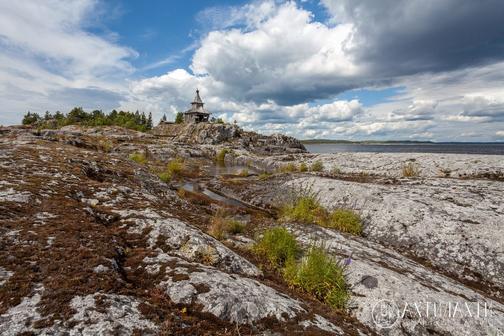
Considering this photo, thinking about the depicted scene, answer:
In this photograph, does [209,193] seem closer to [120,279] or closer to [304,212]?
[304,212]

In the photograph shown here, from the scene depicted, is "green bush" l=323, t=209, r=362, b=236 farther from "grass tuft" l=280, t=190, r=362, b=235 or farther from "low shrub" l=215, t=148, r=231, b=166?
"low shrub" l=215, t=148, r=231, b=166

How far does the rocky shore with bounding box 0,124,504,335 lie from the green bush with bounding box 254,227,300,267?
1.56 ft

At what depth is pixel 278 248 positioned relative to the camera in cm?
905

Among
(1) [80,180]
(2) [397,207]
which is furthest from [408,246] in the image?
(1) [80,180]

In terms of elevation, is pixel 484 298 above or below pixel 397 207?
below

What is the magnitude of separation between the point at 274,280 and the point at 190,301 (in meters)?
3.23

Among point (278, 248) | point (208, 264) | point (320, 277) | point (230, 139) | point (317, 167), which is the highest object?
point (230, 139)

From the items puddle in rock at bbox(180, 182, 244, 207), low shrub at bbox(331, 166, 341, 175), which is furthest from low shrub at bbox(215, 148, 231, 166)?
low shrub at bbox(331, 166, 341, 175)

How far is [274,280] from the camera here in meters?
7.71

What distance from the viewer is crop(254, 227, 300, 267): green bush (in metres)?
9.03

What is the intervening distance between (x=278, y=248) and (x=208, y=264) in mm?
2768

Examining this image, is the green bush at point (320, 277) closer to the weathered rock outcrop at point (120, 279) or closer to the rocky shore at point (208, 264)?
the rocky shore at point (208, 264)

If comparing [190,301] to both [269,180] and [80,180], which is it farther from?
[269,180]

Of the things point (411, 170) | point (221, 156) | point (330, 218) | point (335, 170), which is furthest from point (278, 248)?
point (221, 156)
